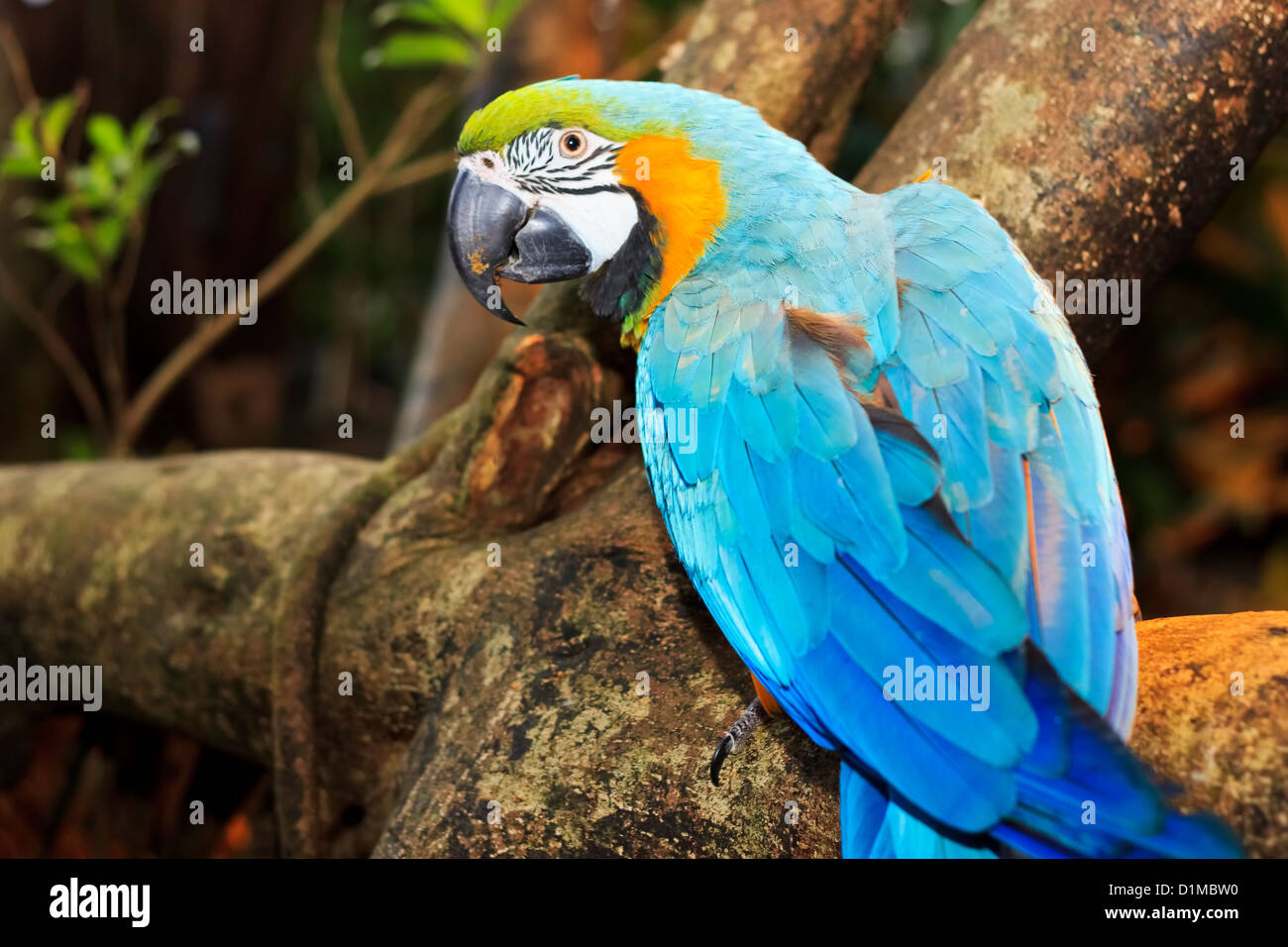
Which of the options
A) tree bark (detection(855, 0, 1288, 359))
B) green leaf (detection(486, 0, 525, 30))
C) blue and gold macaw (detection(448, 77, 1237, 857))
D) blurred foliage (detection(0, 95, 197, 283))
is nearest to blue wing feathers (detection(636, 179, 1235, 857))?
blue and gold macaw (detection(448, 77, 1237, 857))

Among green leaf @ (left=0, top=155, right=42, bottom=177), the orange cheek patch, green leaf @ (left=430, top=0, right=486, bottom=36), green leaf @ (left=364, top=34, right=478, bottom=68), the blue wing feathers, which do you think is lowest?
the blue wing feathers

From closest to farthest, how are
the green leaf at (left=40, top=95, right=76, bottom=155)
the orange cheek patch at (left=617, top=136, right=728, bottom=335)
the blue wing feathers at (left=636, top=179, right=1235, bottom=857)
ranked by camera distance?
the blue wing feathers at (left=636, top=179, right=1235, bottom=857)
the orange cheek patch at (left=617, top=136, right=728, bottom=335)
the green leaf at (left=40, top=95, right=76, bottom=155)

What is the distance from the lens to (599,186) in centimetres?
150

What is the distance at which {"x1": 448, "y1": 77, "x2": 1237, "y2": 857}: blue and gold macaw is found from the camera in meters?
1.05

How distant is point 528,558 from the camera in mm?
1830

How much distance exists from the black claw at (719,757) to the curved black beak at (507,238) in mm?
734

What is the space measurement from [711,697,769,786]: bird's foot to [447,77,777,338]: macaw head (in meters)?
0.61

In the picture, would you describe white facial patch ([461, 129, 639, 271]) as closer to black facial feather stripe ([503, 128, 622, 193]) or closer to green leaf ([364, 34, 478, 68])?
black facial feather stripe ([503, 128, 622, 193])

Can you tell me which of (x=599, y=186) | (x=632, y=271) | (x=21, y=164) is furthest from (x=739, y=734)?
(x=21, y=164)

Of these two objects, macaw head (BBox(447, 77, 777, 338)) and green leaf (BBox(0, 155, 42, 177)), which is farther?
green leaf (BBox(0, 155, 42, 177))

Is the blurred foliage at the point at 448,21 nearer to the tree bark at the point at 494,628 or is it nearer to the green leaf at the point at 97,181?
the tree bark at the point at 494,628

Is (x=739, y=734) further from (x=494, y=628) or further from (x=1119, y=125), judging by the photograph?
(x=1119, y=125)

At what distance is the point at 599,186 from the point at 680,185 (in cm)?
12

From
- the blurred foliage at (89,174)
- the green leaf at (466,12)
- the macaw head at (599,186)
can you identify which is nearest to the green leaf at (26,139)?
the blurred foliage at (89,174)
